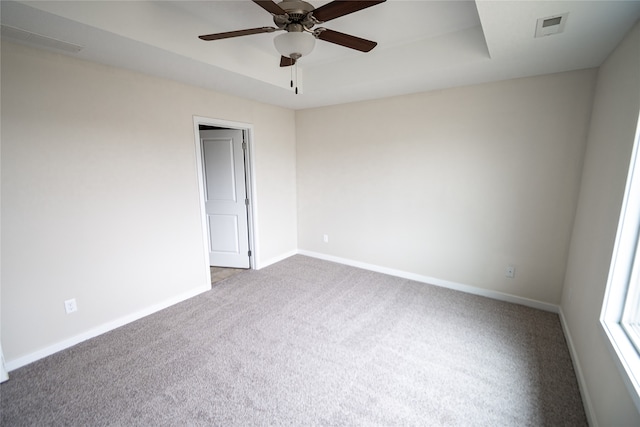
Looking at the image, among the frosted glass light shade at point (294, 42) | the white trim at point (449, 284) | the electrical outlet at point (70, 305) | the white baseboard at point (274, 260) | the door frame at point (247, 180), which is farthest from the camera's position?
the white baseboard at point (274, 260)

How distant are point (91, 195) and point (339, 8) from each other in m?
2.39

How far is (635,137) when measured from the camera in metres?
1.48

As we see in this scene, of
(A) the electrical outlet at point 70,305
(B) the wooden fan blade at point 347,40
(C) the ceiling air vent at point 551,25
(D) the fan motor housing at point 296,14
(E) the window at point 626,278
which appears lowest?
(A) the electrical outlet at point 70,305

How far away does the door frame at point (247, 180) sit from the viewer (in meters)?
3.09

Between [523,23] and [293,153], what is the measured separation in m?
3.21

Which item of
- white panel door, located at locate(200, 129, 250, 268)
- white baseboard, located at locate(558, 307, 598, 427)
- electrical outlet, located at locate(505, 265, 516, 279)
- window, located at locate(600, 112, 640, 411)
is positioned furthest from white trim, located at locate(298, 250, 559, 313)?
window, located at locate(600, 112, 640, 411)

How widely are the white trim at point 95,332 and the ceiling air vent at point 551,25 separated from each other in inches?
148

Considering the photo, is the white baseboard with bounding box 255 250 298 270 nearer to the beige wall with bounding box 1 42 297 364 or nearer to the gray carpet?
the beige wall with bounding box 1 42 297 364

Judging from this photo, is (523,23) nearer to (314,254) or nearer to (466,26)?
(466,26)

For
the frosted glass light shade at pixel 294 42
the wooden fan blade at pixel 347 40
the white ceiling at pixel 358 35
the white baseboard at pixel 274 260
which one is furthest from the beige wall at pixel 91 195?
the wooden fan blade at pixel 347 40

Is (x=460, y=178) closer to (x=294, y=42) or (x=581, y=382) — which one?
(x=581, y=382)

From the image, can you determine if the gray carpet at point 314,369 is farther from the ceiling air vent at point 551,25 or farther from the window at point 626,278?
the ceiling air vent at point 551,25

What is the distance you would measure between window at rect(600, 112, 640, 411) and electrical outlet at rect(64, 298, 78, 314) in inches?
143

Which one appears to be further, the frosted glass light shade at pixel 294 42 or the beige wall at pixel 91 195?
the beige wall at pixel 91 195
